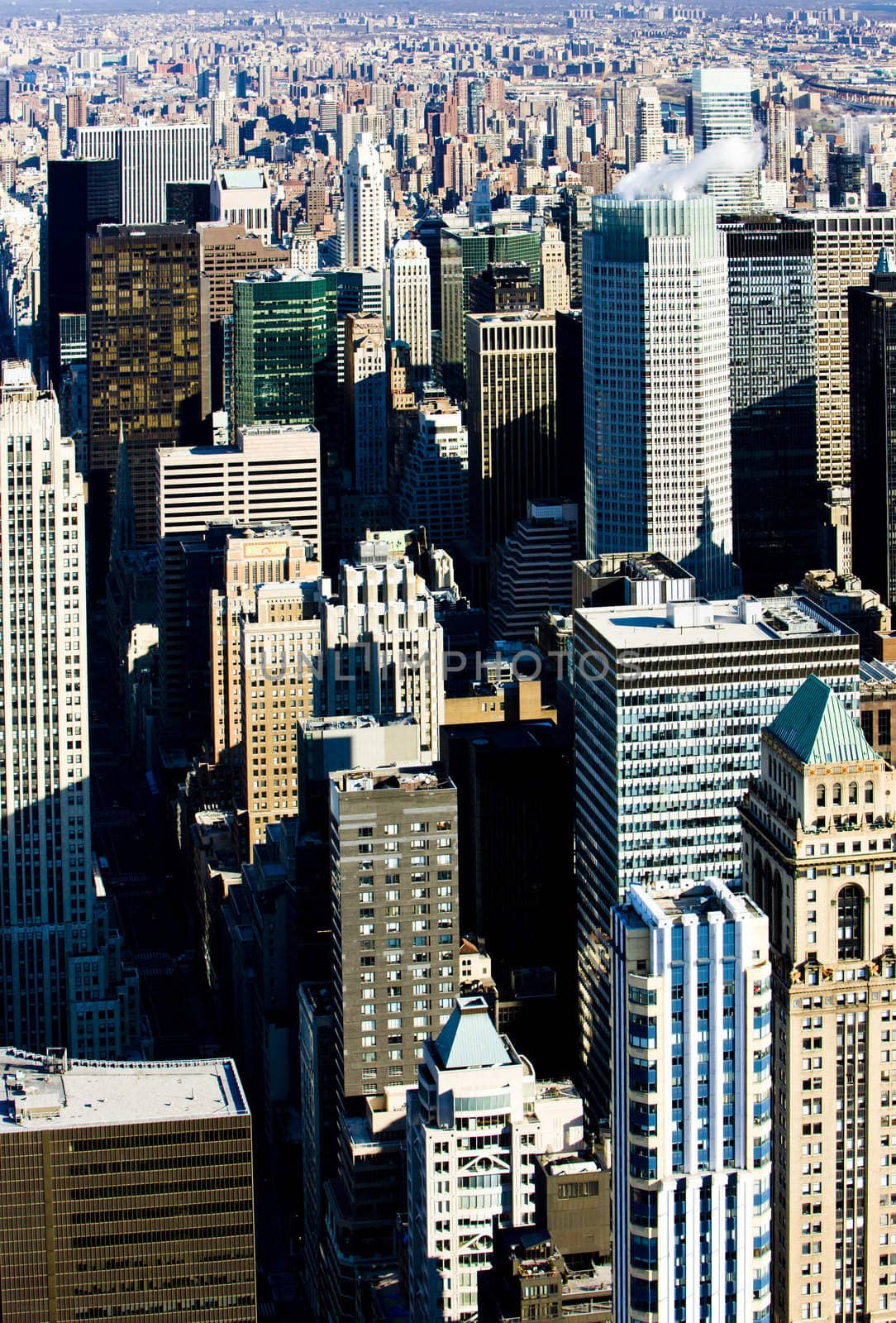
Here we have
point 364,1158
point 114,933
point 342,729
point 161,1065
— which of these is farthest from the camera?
point 114,933

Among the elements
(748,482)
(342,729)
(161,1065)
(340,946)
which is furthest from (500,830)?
(748,482)

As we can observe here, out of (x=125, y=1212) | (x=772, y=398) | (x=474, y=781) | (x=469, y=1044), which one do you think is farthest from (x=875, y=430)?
(x=125, y=1212)

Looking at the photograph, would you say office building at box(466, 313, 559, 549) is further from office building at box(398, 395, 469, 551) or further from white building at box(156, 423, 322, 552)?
white building at box(156, 423, 322, 552)

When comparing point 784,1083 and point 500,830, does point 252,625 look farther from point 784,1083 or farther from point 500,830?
point 784,1083

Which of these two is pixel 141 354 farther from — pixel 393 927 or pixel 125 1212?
pixel 125 1212

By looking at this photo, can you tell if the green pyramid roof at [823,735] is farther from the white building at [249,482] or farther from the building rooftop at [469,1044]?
the white building at [249,482]

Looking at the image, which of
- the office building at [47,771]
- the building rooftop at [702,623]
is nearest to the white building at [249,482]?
the office building at [47,771]

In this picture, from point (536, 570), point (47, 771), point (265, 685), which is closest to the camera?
point (47, 771)

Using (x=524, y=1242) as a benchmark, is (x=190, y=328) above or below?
above
